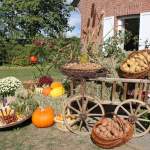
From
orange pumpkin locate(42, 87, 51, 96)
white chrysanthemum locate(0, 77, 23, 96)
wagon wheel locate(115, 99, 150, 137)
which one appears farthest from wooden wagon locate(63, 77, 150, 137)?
white chrysanthemum locate(0, 77, 23, 96)

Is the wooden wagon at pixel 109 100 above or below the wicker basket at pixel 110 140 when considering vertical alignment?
above

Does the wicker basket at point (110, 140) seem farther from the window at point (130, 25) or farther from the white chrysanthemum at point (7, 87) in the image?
the window at point (130, 25)

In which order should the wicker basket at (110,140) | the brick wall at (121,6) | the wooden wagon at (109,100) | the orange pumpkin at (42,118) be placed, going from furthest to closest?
the brick wall at (121,6) < the orange pumpkin at (42,118) < the wooden wagon at (109,100) < the wicker basket at (110,140)

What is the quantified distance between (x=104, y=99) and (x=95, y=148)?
1.42 metres

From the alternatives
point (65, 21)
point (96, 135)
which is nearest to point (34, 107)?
point (96, 135)

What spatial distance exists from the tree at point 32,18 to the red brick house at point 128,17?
1304cm

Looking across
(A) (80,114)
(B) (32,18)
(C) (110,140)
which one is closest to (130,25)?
(A) (80,114)

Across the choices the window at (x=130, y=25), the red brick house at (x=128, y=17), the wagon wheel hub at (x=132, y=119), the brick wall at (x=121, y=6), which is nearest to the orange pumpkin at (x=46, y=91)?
the wagon wheel hub at (x=132, y=119)

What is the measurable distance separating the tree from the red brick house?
13.0 m

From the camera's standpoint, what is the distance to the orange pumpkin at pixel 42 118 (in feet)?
24.6

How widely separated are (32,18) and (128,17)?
15.0 m

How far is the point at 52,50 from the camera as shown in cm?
1102

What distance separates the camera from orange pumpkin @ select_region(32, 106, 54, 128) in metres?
7.50

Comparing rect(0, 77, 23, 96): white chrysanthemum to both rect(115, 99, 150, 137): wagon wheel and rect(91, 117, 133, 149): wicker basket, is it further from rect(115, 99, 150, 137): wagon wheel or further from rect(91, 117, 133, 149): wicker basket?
rect(91, 117, 133, 149): wicker basket
